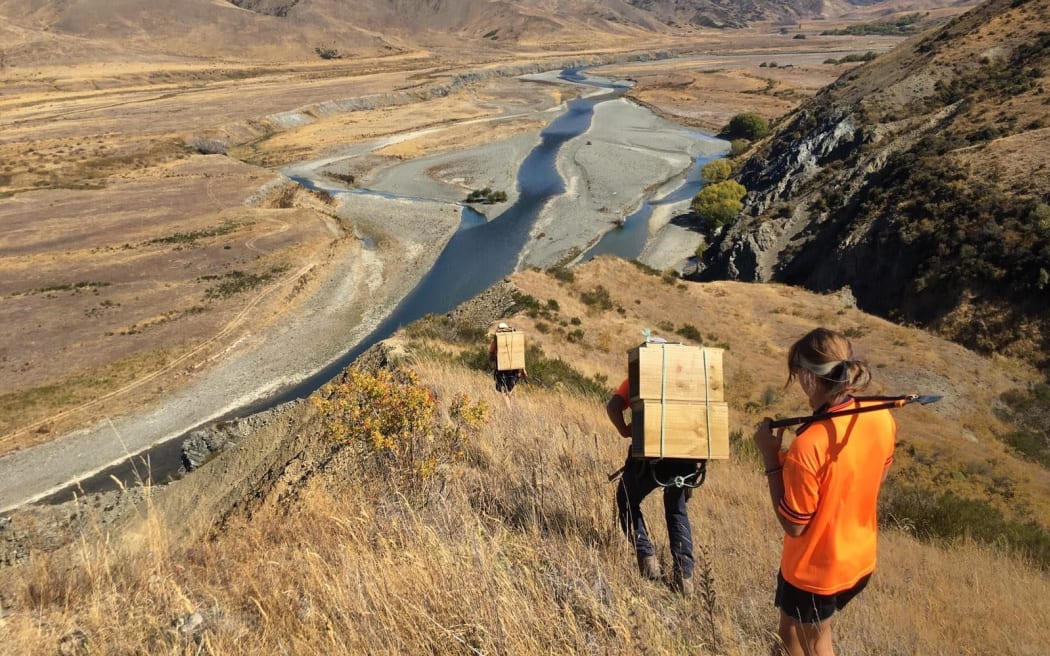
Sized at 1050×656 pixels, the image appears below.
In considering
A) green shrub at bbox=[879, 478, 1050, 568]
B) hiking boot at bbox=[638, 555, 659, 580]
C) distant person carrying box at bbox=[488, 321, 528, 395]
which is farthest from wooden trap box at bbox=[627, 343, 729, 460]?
distant person carrying box at bbox=[488, 321, 528, 395]

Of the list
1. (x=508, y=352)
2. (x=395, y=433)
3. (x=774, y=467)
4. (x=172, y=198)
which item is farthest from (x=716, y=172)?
(x=774, y=467)

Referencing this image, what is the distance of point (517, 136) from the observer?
7800 cm

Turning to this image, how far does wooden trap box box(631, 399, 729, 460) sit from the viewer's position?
362 cm

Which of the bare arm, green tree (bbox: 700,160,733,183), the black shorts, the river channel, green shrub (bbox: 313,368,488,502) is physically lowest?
the river channel

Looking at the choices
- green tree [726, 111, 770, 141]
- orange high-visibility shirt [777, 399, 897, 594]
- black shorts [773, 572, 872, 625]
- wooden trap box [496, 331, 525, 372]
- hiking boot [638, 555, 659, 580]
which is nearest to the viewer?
orange high-visibility shirt [777, 399, 897, 594]

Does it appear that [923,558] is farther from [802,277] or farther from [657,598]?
[802,277]

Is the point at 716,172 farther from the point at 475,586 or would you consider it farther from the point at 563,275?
the point at 475,586

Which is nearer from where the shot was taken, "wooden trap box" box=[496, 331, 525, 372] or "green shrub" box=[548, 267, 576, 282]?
"wooden trap box" box=[496, 331, 525, 372]

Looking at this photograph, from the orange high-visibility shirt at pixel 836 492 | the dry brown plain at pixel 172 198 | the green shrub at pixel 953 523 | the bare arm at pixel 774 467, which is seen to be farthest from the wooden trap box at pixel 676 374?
the dry brown plain at pixel 172 198

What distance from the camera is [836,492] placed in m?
2.54

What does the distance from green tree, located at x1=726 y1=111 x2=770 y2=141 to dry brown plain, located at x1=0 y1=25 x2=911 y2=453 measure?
31.2 ft

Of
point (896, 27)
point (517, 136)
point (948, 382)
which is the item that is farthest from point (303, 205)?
point (896, 27)

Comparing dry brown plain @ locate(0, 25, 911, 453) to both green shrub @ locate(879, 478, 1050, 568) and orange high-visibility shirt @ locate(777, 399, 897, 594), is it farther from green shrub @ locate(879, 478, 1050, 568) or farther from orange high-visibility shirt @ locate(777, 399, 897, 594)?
orange high-visibility shirt @ locate(777, 399, 897, 594)

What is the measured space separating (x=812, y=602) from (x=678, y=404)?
136 centimetres
